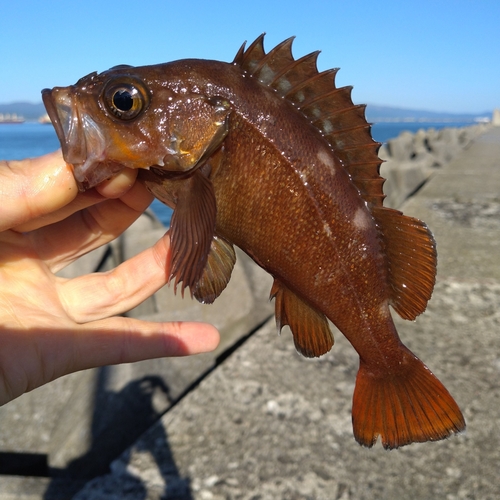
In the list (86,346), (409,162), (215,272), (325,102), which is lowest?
(409,162)

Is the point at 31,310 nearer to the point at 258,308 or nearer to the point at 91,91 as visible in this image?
the point at 91,91

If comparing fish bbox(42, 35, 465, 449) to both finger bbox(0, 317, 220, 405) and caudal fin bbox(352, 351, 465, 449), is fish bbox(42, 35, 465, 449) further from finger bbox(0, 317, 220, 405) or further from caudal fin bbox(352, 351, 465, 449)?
finger bbox(0, 317, 220, 405)

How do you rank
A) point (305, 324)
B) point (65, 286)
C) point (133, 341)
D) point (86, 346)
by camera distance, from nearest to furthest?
1. point (305, 324)
2. point (86, 346)
3. point (133, 341)
4. point (65, 286)

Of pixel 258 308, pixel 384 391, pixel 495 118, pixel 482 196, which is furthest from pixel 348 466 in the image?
pixel 495 118

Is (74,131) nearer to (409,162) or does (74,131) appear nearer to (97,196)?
(97,196)

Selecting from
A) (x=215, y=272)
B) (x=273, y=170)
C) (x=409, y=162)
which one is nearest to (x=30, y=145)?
(x=409, y=162)

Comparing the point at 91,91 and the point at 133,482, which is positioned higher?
the point at 91,91
